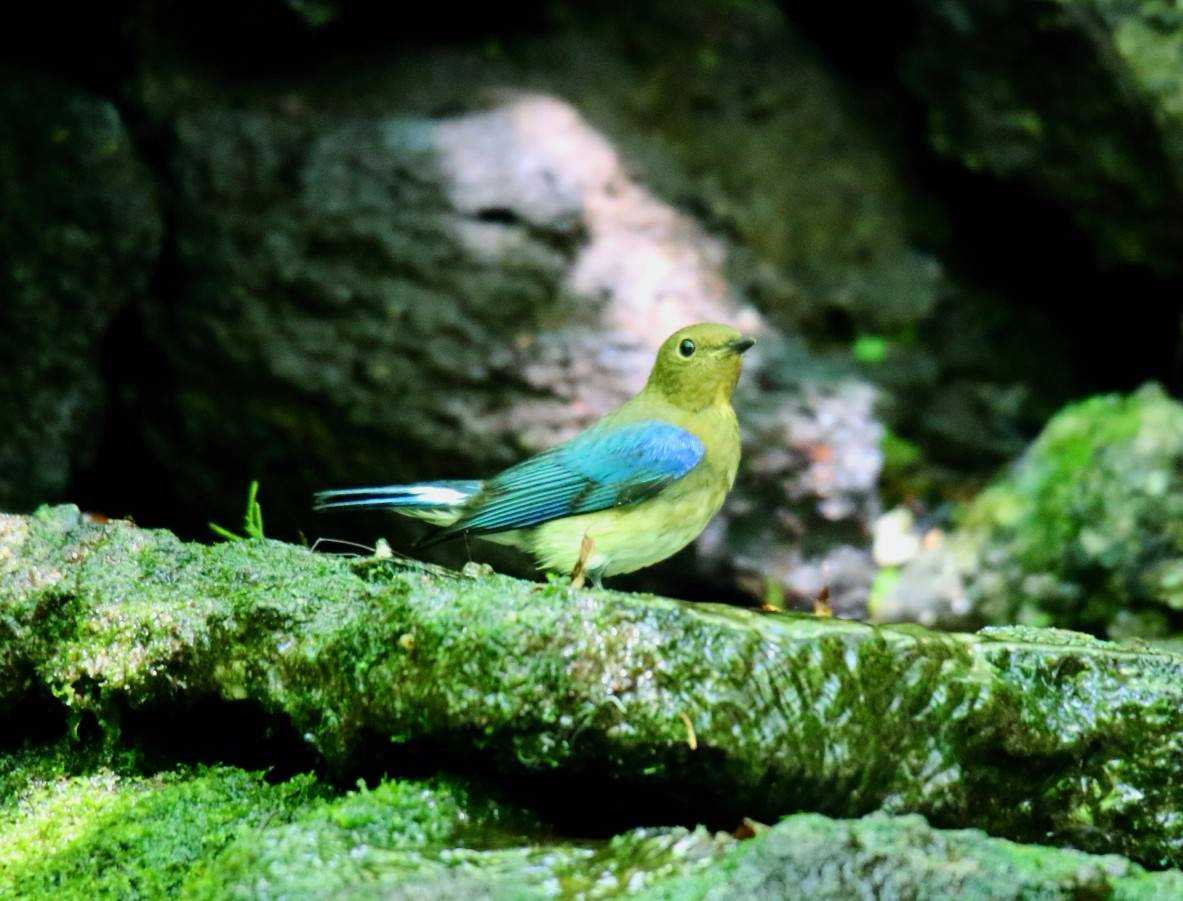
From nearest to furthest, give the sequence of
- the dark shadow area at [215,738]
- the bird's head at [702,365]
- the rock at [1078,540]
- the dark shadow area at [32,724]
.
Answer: the dark shadow area at [215,738] < the dark shadow area at [32,724] < the bird's head at [702,365] < the rock at [1078,540]

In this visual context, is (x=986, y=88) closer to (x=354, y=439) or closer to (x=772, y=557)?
(x=772, y=557)

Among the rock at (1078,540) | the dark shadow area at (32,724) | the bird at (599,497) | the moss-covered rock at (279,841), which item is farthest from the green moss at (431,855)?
the rock at (1078,540)

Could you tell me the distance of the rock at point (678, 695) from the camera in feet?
8.73

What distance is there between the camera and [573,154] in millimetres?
7723

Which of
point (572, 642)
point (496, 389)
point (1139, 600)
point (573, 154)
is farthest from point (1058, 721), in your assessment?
point (573, 154)

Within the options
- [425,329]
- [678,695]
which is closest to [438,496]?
[678,695]

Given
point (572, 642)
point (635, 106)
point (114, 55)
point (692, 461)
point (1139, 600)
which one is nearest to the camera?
point (572, 642)

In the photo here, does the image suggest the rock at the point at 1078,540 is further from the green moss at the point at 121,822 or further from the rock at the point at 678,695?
the green moss at the point at 121,822

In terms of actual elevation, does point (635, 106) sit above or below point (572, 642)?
above

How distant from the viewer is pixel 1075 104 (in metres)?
7.48

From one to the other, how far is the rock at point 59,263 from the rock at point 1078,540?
164 inches

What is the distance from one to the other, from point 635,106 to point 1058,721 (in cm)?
596

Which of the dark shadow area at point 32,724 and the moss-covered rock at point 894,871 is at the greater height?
the moss-covered rock at point 894,871

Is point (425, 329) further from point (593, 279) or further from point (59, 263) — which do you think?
point (59, 263)
